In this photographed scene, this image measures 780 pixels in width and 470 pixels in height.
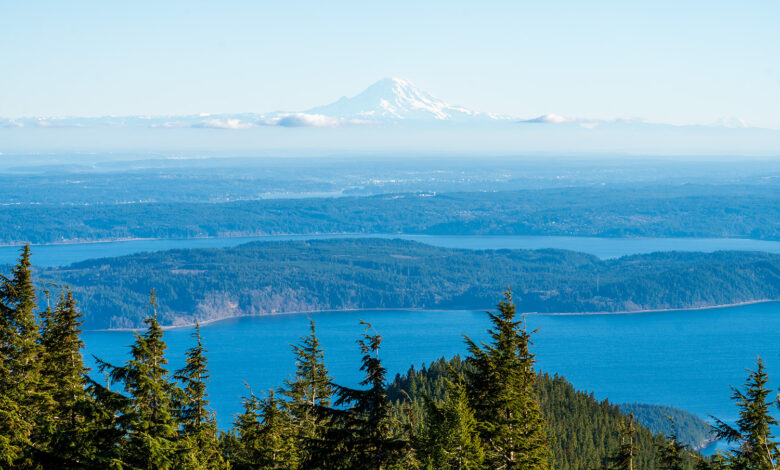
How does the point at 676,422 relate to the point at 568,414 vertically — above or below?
below

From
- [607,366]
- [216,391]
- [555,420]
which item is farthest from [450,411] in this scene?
[607,366]

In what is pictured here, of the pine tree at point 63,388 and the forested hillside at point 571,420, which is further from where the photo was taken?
the forested hillside at point 571,420

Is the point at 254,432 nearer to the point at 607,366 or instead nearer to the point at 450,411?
the point at 450,411

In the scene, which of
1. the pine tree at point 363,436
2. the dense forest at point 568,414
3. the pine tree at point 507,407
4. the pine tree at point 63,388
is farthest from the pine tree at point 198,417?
the dense forest at point 568,414

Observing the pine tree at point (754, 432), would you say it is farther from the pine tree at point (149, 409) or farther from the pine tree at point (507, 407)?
the pine tree at point (149, 409)

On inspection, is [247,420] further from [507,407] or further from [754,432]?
[754,432]

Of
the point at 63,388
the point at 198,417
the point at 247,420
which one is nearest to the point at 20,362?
the point at 63,388
